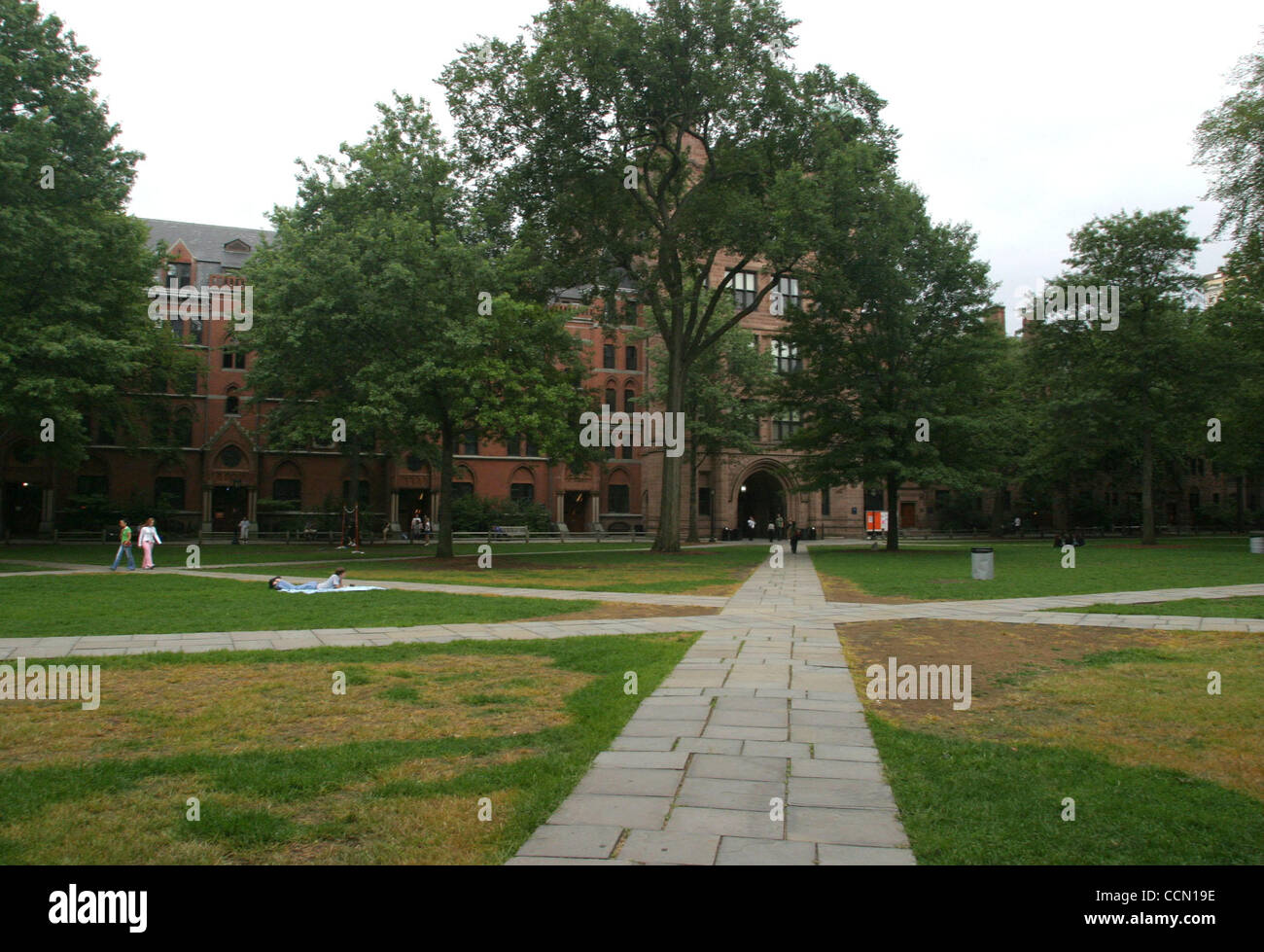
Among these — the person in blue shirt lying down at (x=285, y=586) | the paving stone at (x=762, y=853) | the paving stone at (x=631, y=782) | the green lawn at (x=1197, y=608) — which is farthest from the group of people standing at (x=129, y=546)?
the paving stone at (x=762, y=853)

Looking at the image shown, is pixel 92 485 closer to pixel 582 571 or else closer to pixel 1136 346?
pixel 582 571

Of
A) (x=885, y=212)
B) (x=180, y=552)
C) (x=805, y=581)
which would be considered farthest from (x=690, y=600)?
(x=180, y=552)

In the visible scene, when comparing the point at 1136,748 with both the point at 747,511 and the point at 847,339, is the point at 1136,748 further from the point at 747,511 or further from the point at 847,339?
the point at 747,511

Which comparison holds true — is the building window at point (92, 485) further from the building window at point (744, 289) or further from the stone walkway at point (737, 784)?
the stone walkway at point (737, 784)

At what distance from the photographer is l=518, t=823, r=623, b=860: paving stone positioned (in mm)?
3963

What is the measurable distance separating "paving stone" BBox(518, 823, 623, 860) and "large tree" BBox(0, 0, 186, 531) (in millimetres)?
27132

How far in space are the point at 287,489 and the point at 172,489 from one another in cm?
638

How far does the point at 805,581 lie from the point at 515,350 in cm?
1218

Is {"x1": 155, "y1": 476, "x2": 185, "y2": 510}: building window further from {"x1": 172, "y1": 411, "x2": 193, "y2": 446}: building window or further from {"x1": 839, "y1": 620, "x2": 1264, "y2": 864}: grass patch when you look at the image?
{"x1": 839, "y1": 620, "x2": 1264, "y2": 864}: grass patch

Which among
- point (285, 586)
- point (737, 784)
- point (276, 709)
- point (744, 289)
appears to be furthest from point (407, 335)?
point (744, 289)

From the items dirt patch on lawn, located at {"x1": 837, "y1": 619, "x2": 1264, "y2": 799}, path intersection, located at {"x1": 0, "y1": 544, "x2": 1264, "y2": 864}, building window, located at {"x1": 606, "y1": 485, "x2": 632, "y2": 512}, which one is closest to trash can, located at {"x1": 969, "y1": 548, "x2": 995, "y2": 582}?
path intersection, located at {"x1": 0, "y1": 544, "x2": 1264, "y2": 864}

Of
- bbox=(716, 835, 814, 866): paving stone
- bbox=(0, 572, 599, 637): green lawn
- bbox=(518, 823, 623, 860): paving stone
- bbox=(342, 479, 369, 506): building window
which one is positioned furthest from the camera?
Result: bbox=(342, 479, 369, 506): building window

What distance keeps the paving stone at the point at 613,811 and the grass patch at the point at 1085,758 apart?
4.33ft

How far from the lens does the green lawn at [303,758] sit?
4.15 metres
